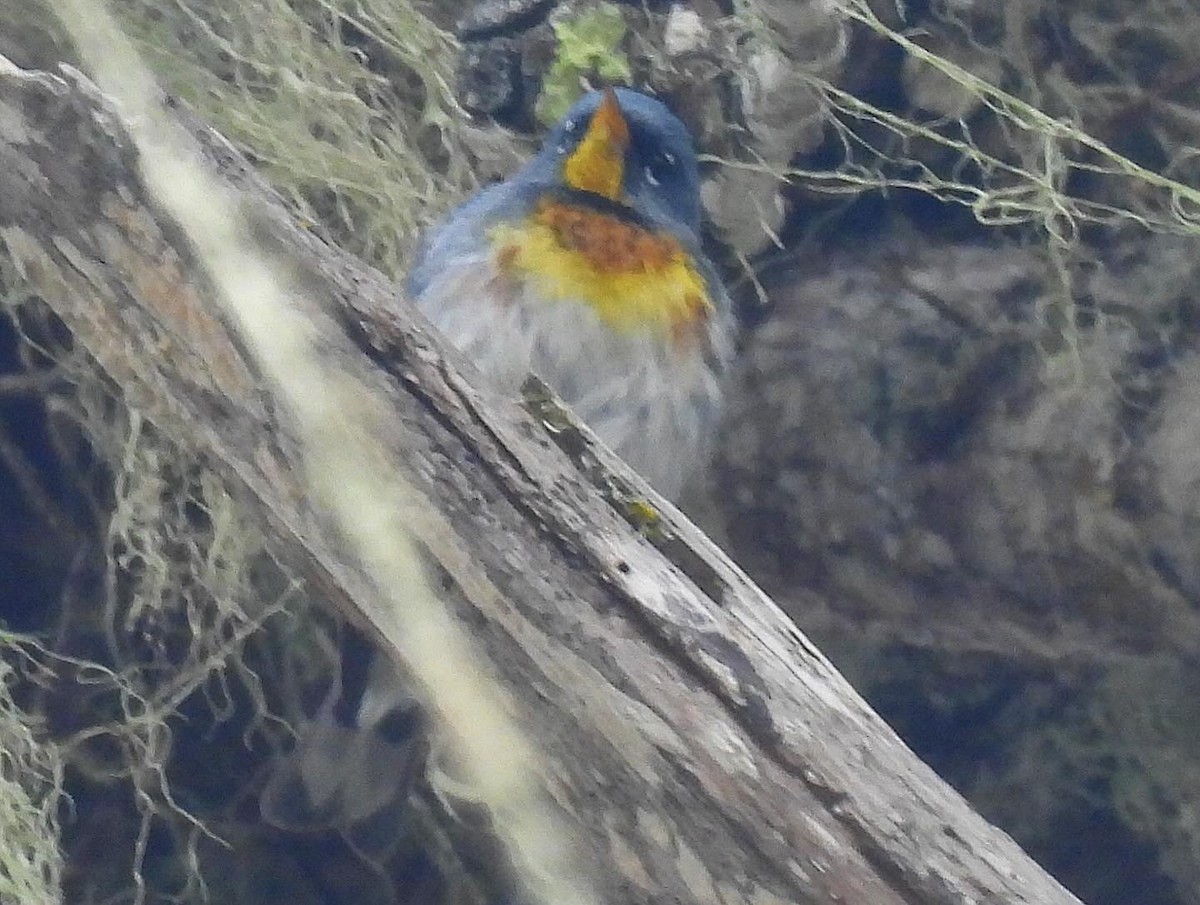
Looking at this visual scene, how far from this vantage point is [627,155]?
6.75 ft

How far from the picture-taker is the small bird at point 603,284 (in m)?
2.02

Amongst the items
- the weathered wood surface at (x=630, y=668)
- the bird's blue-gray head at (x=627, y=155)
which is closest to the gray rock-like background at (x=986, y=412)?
the bird's blue-gray head at (x=627, y=155)

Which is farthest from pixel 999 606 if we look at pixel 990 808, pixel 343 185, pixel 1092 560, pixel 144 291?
pixel 144 291

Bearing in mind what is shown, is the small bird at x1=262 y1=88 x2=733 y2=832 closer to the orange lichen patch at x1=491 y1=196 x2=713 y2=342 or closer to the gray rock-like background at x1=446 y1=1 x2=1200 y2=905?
the orange lichen patch at x1=491 y1=196 x2=713 y2=342

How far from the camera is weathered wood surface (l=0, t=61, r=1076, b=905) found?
3.68ft

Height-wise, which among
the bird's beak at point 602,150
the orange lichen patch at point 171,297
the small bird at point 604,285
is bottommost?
the orange lichen patch at point 171,297

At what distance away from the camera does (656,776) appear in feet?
3.77

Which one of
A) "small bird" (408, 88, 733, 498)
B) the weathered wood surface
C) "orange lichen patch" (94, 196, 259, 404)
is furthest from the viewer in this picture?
"small bird" (408, 88, 733, 498)

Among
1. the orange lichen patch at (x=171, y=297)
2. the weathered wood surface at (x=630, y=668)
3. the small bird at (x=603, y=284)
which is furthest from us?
the small bird at (x=603, y=284)

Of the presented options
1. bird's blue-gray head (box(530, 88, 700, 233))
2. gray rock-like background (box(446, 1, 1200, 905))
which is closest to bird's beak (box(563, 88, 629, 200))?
bird's blue-gray head (box(530, 88, 700, 233))

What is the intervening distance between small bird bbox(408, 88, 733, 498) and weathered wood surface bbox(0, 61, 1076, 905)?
31.0 inches

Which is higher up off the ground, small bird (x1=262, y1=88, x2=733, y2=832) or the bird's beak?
the bird's beak

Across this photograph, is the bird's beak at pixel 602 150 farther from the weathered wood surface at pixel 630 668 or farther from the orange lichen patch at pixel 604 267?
the weathered wood surface at pixel 630 668

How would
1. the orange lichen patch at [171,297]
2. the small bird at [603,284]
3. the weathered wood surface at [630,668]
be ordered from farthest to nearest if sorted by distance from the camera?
the small bird at [603,284] → the orange lichen patch at [171,297] → the weathered wood surface at [630,668]
